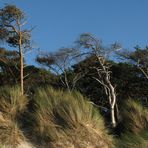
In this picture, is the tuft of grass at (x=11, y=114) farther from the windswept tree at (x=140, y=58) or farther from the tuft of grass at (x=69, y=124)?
the windswept tree at (x=140, y=58)

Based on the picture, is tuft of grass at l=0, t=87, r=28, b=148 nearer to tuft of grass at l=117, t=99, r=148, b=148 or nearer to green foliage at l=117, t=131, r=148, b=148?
tuft of grass at l=117, t=99, r=148, b=148

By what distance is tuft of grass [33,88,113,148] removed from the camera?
1197cm

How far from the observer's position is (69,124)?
12.2 metres

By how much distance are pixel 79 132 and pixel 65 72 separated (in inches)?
1140

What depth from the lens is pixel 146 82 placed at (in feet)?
127

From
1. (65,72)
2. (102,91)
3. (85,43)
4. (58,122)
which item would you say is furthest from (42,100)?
(65,72)

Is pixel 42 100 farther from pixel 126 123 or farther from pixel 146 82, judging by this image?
pixel 146 82

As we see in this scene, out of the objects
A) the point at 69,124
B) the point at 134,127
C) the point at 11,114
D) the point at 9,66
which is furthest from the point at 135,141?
the point at 9,66

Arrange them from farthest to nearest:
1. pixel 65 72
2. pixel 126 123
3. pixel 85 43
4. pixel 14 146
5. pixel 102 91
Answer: pixel 65 72 → pixel 102 91 → pixel 85 43 → pixel 126 123 → pixel 14 146

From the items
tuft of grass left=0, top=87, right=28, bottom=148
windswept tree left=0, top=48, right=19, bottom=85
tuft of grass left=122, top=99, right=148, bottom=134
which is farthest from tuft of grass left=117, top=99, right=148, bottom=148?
windswept tree left=0, top=48, right=19, bottom=85

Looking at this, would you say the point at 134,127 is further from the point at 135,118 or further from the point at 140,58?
the point at 140,58

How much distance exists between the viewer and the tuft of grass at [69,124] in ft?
39.3

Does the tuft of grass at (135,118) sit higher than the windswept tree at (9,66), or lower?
lower

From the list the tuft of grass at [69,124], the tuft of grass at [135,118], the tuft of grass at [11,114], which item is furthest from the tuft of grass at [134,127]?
the tuft of grass at [11,114]
